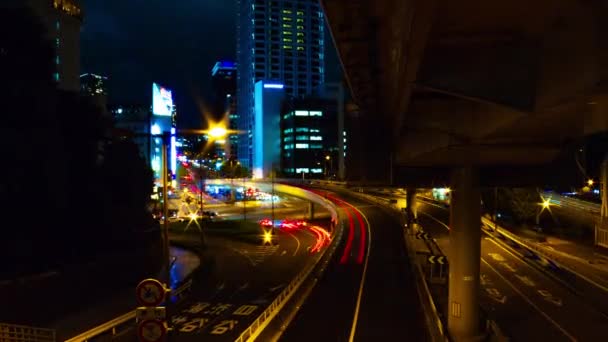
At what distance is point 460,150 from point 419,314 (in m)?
11.8

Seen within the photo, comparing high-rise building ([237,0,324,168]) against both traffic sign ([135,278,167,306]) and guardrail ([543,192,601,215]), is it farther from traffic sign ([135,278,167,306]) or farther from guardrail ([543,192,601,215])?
traffic sign ([135,278,167,306])

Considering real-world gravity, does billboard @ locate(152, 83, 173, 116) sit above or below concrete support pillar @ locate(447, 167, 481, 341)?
above

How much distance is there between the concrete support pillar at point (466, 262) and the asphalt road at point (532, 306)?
25.7 inches

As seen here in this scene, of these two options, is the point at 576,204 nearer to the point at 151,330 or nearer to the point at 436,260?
the point at 436,260

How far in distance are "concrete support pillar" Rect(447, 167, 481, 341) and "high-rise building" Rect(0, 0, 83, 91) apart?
66.4 metres

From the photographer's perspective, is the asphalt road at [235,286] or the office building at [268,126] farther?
the office building at [268,126]

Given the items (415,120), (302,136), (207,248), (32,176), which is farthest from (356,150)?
(302,136)

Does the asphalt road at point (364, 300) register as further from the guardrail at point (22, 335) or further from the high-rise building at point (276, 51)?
the high-rise building at point (276, 51)

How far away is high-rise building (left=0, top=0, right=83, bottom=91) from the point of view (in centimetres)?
7112

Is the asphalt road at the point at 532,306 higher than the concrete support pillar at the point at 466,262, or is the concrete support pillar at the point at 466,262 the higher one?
the concrete support pillar at the point at 466,262

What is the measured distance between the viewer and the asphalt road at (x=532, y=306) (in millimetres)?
21170

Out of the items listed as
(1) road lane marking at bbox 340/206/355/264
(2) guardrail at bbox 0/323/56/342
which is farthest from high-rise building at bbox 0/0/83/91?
(2) guardrail at bbox 0/323/56/342

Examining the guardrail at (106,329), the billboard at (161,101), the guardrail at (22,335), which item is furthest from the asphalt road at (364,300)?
the billboard at (161,101)

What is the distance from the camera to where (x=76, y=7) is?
76.8 m
